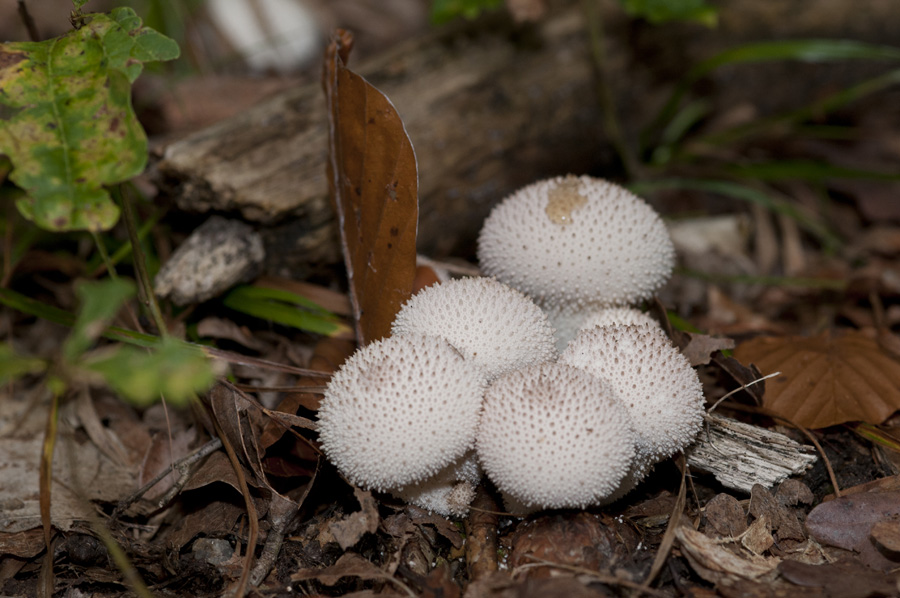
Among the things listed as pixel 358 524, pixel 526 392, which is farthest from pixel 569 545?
pixel 358 524

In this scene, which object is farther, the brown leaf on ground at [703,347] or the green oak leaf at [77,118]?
the brown leaf on ground at [703,347]

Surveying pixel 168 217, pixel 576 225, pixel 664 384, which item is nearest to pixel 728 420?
pixel 664 384

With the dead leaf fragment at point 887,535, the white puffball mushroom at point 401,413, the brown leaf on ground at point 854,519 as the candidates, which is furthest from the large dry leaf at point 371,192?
the dead leaf fragment at point 887,535

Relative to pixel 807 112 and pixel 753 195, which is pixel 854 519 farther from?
pixel 807 112

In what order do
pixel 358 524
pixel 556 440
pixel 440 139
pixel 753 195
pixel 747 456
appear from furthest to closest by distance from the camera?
1. pixel 753 195
2. pixel 440 139
3. pixel 747 456
4. pixel 358 524
5. pixel 556 440

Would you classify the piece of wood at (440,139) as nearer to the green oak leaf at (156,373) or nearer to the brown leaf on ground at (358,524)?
the brown leaf on ground at (358,524)

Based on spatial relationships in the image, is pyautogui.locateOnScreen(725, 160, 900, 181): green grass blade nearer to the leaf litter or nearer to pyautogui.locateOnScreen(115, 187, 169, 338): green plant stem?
the leaf litter
